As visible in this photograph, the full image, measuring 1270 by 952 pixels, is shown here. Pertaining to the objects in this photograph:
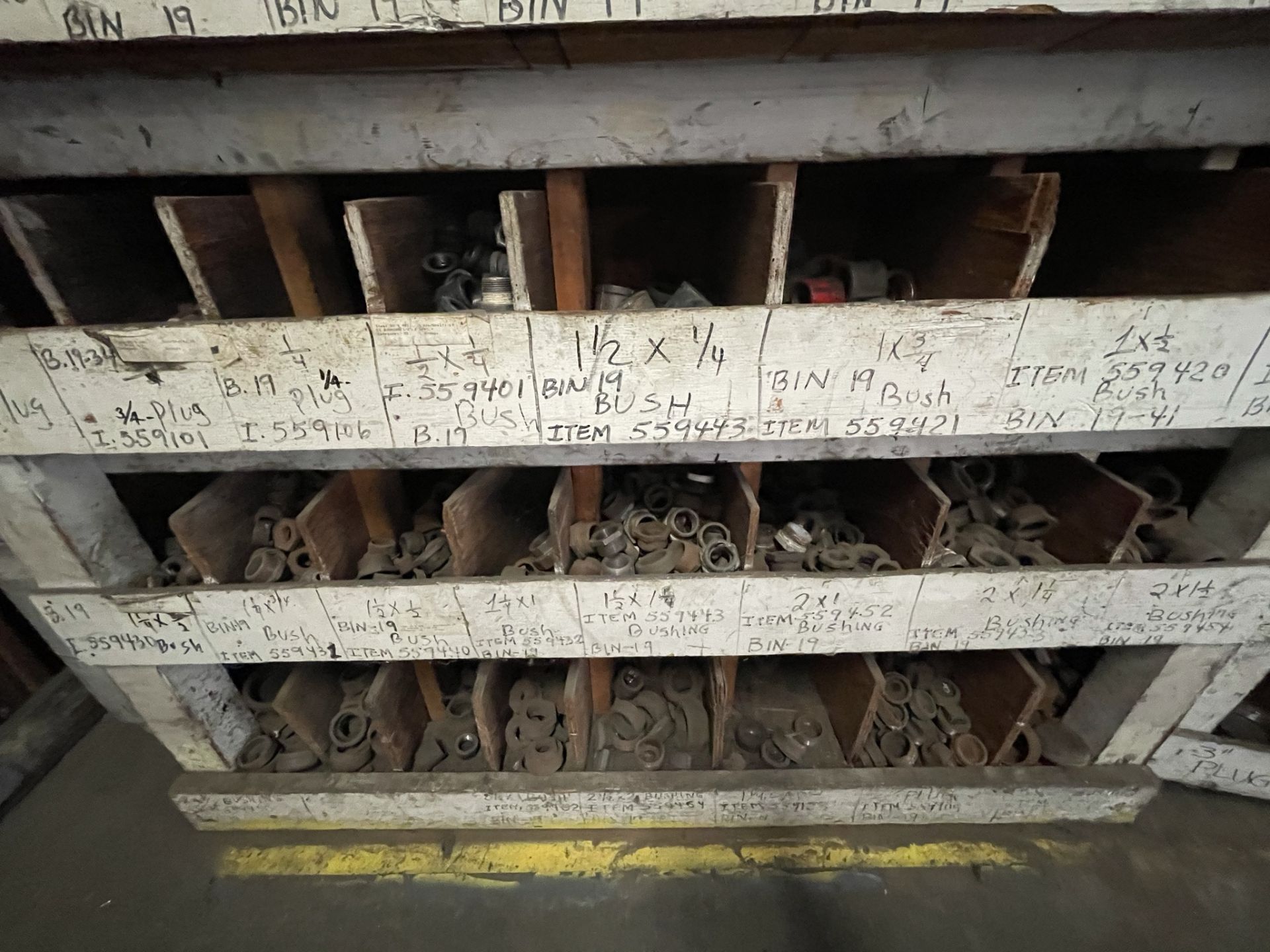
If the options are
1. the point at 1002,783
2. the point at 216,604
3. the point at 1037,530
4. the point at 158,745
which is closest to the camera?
the point at 216,604

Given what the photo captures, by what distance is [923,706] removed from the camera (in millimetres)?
1447

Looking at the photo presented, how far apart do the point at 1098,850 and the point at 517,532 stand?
1.75m

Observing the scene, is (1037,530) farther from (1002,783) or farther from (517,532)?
(517,532)

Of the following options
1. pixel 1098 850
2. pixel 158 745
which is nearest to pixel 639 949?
pixel 1098 850

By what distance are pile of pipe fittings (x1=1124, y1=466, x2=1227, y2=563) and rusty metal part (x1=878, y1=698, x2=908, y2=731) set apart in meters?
0.64

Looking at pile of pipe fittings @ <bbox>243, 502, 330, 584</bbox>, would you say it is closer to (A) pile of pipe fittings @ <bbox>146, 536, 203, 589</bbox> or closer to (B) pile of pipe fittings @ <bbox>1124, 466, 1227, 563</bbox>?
(A) pile of pipe fittings @ <bbox>146, 536, 203, 589</bbox>

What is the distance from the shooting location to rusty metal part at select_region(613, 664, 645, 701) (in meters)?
1.53

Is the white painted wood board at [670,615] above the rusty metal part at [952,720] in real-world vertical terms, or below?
above

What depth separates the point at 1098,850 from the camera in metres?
1.40

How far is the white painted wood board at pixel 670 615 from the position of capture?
3.58 feet

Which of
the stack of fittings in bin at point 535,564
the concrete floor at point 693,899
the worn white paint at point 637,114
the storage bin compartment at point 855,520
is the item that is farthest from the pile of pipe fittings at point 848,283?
the concrete floor at point 693,899

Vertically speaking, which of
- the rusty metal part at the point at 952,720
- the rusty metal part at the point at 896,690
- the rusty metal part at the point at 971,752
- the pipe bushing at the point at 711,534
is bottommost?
the rusty metal part at the point at 971,752

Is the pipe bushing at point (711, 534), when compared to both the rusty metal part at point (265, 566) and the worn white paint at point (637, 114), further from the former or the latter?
the rusty metal part at point (265, 566)

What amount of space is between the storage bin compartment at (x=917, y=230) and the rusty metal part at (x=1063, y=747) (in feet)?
3.97
